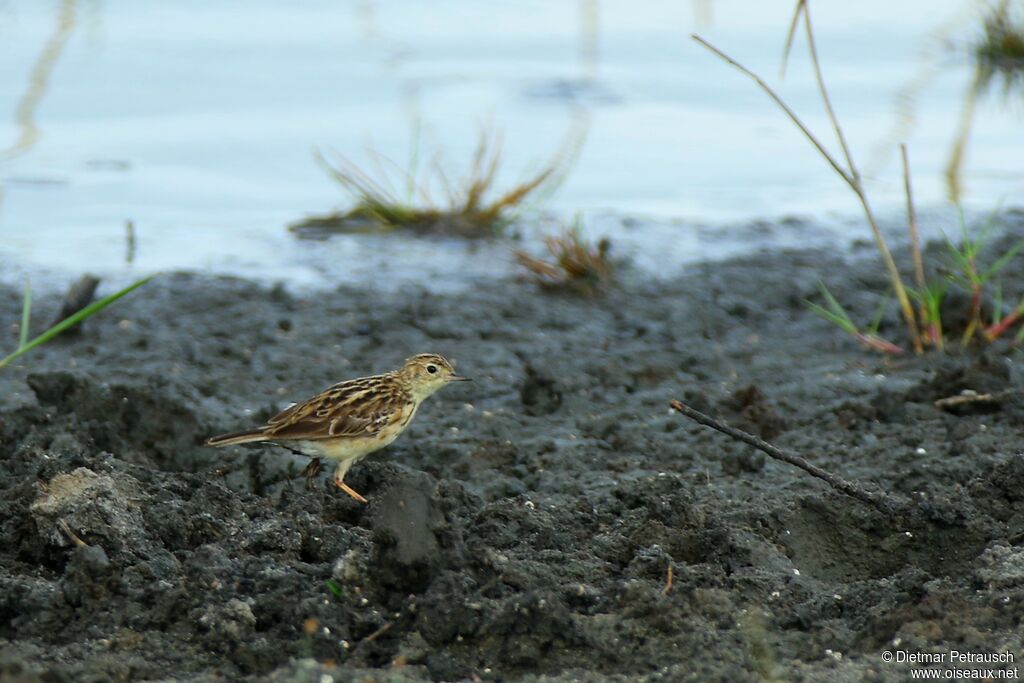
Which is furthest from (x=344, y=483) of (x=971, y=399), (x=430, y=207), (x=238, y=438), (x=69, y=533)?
(x=430, y=207)

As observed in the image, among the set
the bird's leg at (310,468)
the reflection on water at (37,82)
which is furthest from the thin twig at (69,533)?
the reflection on water at (37,82)

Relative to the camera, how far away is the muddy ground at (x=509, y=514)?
200 inches

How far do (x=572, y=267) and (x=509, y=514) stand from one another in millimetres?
4642

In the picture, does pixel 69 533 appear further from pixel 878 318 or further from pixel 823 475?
pixel 878 318

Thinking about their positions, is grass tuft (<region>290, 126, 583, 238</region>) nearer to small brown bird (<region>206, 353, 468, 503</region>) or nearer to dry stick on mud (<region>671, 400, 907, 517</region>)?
small brown bird (<region>206, 353, 468, 503</region>)

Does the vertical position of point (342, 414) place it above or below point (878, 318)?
above

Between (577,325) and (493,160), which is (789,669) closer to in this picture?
(577,325)

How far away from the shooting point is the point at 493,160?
12023 millimetres

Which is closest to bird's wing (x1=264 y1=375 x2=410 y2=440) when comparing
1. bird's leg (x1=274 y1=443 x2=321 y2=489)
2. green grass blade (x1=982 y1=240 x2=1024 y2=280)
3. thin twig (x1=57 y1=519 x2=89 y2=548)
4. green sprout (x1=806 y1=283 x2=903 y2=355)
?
bird's leg (x1=274 y1=443 x2=321 y2=489)

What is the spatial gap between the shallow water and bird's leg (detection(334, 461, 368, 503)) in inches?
159

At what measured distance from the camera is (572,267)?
416 inches

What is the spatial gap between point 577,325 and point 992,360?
2644mm

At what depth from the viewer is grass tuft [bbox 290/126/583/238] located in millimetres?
12023

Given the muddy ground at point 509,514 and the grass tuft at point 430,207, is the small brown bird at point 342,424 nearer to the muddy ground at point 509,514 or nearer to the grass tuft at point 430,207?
the muddy ground at point 509,514
